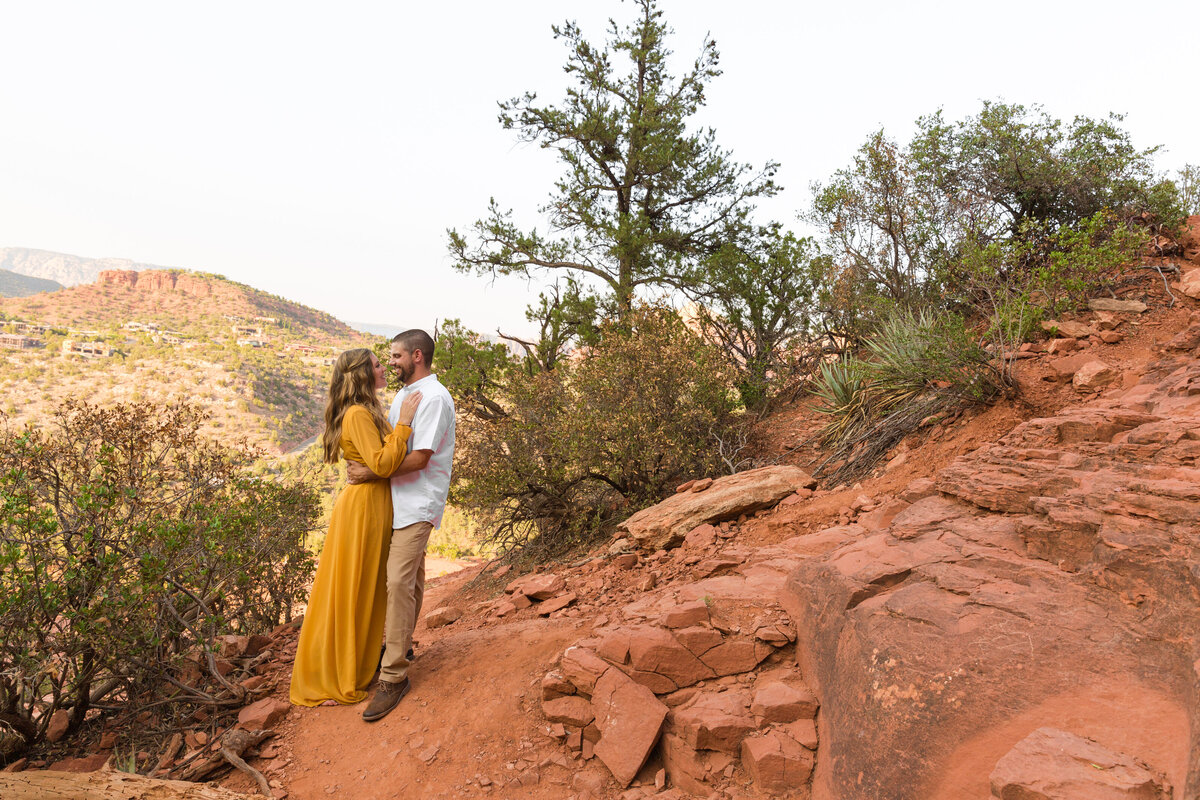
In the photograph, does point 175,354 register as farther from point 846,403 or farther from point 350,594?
point 350,594

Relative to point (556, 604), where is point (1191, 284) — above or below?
above

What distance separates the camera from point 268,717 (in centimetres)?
329

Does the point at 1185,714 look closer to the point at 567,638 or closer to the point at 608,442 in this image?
the point at 567,638

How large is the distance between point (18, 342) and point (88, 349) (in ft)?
15.0

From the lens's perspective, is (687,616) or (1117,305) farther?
(1117,305)

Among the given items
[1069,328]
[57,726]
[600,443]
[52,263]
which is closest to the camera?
[57,726]

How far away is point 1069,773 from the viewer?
1.71 metres

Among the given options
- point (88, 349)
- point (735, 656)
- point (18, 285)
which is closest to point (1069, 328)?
point (735, 656)

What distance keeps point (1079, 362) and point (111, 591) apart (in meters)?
7.88

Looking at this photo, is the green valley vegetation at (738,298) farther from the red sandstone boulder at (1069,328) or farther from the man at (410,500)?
the man at (410,500)

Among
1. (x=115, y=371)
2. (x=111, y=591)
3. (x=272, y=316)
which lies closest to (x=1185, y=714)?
(x=111, y=591)

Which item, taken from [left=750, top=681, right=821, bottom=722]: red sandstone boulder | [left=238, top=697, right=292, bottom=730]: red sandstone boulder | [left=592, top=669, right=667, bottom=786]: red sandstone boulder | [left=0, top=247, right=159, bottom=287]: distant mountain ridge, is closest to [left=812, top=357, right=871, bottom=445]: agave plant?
[left=750, top=681, right=821, bottom=722]: red sandstone boulder

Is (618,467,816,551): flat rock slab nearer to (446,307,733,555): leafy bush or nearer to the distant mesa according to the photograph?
(446,307,733,555): leafy bush

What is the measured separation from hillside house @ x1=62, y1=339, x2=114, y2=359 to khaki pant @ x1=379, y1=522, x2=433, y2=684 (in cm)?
4537
